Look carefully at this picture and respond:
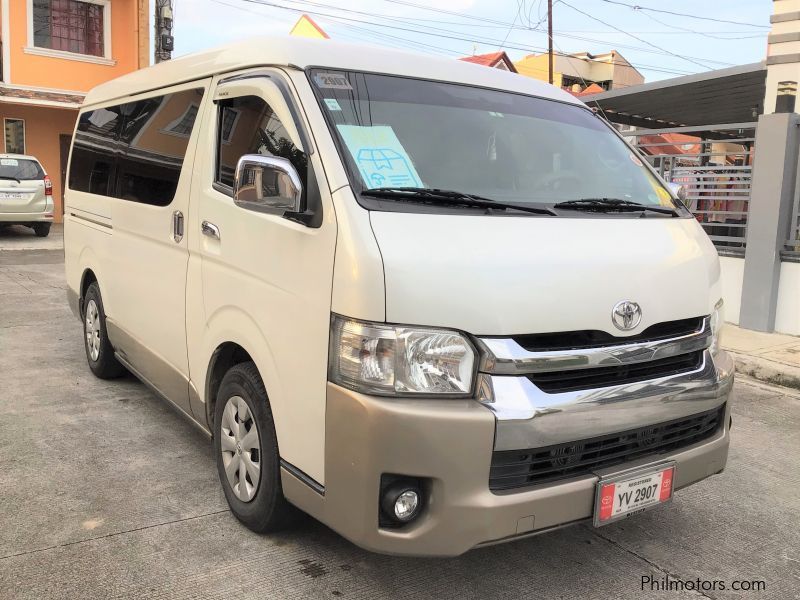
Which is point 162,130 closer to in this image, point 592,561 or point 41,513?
point 41,513

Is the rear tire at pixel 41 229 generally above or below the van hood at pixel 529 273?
below

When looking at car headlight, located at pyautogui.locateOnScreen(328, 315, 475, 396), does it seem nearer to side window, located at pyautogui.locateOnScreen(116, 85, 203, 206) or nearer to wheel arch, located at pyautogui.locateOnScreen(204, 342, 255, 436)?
wheel arch, located at pyautogui.locateOnScreen(204, 342, 255, 436)

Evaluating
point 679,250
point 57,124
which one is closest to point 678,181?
point 679,250

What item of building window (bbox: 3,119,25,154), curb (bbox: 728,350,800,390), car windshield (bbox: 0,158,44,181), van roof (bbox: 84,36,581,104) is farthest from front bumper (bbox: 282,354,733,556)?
building window (bbox: 3,119,25,154)

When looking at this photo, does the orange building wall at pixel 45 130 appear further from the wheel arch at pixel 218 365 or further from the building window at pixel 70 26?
the wheel arch at pixel 218 365

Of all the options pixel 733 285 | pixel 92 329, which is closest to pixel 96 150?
pixel 92 329

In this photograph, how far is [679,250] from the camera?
2.96 metres

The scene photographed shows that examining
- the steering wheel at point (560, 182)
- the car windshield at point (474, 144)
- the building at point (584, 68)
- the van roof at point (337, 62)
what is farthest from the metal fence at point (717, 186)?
the building at point (584, 68)

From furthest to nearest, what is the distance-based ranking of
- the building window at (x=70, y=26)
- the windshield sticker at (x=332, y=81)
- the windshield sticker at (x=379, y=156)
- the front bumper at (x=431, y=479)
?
the building window at (x=70, y=26) → the windshield sticker at (x=332, y=81) → the windshield sticker at (x=379, y=156) → the front bumper at (x=431, y=479)

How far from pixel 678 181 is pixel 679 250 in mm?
6444

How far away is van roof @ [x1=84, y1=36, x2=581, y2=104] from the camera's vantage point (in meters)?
3.01

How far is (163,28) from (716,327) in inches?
499

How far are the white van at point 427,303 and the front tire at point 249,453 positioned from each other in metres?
0.01

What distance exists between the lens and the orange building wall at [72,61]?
17.2 metres
